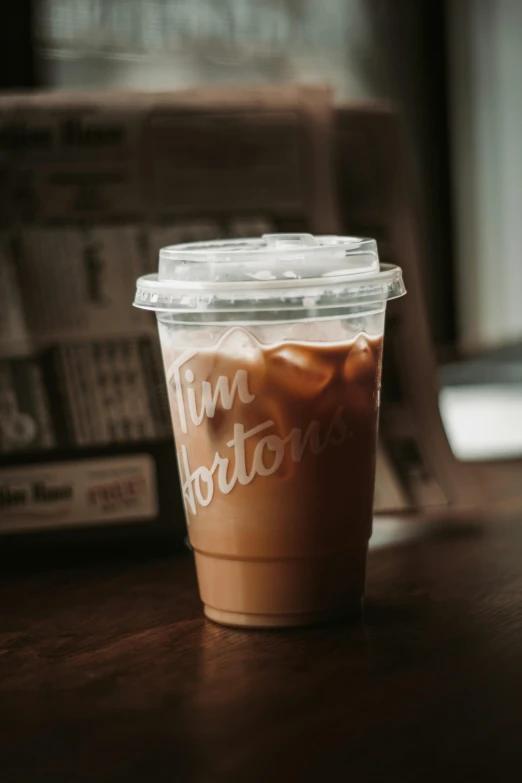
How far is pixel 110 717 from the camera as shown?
472 millimetres

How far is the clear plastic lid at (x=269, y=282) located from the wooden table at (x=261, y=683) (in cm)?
19

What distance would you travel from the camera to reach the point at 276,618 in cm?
59

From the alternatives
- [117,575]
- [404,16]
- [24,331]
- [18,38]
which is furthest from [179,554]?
[404,16]

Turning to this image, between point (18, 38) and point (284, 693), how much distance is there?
3.40 feet

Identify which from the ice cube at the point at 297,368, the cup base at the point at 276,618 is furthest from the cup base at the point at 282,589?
the ice cube at the point at 297,368

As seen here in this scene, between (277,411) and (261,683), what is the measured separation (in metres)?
0.14

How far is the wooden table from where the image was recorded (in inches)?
16.6

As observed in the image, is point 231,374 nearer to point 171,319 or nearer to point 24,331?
point 171,319

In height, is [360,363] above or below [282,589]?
above

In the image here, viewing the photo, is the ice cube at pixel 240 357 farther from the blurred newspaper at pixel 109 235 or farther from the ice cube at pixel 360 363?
the blurred newspaper at pixel 109 235

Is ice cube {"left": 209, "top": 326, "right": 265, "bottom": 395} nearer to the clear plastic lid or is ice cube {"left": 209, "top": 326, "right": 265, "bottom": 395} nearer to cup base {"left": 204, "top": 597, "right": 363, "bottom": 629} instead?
the clear plastic lid

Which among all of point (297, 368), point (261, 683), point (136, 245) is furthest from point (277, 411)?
point (136, 245)

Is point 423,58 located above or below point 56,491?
above

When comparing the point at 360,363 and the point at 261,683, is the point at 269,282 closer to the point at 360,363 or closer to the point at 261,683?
the point at 360,363
